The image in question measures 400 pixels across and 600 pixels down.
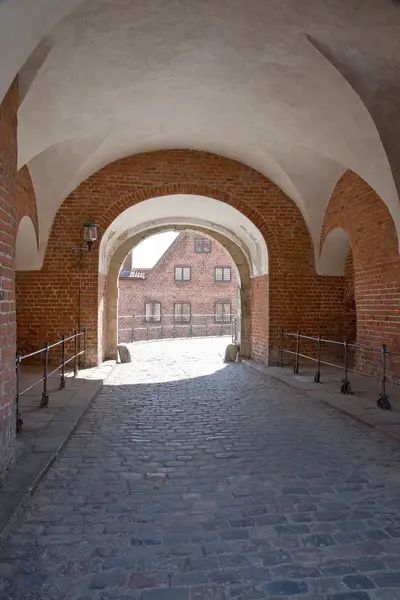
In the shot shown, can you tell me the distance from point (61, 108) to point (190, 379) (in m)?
5.75

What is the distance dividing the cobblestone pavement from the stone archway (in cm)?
648

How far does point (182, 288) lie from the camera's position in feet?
109

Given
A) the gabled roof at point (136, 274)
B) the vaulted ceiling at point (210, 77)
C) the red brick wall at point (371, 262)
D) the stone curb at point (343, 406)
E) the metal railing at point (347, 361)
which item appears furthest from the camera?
the gabled roof at point (136, 274)

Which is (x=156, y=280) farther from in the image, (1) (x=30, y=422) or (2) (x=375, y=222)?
(1) (x=30, y=422)

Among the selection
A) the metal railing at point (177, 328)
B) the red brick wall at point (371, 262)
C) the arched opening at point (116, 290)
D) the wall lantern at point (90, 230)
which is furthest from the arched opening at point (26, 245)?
the metal railing at point (177, 328)

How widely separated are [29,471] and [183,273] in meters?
29.7

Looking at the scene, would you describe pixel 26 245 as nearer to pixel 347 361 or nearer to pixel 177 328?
pixel 347 361

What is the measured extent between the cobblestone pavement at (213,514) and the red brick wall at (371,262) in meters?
3.26

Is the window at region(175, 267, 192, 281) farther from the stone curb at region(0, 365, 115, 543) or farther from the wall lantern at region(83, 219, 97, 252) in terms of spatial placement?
the stone curb at region(0, 365, 115, 543)

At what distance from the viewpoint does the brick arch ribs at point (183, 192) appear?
10391 mm

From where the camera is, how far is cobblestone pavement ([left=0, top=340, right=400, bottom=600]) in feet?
7.92

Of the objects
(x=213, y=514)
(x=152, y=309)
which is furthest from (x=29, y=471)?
(x=152, y=309)

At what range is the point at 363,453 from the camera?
4.62m

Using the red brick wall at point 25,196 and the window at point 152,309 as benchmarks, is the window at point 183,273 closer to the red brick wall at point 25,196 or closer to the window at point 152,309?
the window at point 152,309
